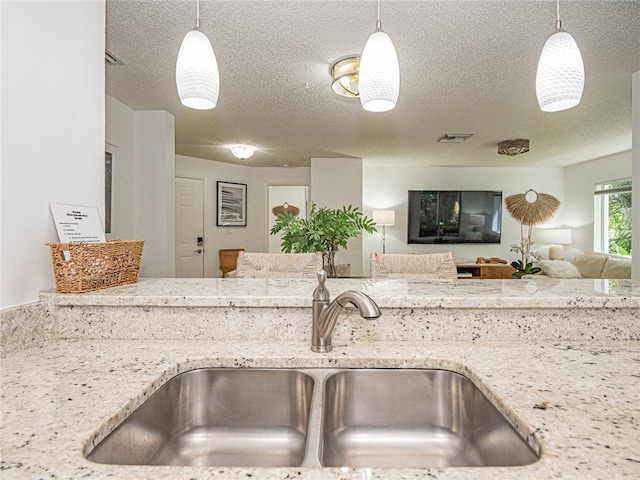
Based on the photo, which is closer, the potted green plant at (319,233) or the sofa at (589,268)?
the potted green plant at (319,233)

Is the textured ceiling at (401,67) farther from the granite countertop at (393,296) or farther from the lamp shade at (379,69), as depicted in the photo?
the granite countertop at (393,296)

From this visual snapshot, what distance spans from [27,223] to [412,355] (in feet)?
3.45

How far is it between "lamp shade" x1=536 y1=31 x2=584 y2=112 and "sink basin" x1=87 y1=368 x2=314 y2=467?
1.15 metres

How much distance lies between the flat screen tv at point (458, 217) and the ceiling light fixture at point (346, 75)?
4.38 meters

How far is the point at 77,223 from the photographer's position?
114 cm

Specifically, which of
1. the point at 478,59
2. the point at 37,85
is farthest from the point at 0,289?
the point at 478,59

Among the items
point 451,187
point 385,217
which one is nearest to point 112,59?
point 385,217

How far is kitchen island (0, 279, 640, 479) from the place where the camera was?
0.56 m

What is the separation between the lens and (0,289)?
2.99 ft

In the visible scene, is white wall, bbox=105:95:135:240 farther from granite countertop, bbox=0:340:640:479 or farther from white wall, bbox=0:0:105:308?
granite countertop, bbox=0:340:640:479

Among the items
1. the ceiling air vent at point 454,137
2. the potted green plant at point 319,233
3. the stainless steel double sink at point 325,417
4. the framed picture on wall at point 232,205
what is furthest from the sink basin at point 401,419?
the framed picture on wall at point 232,205

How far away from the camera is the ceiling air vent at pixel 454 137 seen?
4457mm

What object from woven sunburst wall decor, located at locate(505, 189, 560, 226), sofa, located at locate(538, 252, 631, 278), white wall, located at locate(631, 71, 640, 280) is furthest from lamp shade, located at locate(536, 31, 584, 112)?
woven sunburst wall decor, located at locate(505, 189, 560, 226)

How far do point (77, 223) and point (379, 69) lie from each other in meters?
1.07
